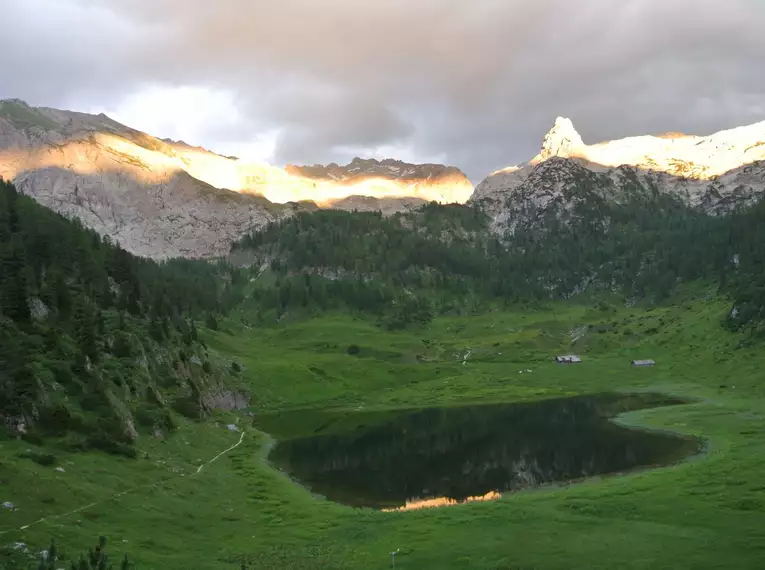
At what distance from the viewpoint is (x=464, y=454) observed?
102 metres

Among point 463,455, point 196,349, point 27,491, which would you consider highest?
point 196,349

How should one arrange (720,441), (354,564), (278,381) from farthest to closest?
(278,381) < (720,441) < (354,564)

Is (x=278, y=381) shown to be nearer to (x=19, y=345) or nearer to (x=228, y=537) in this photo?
(x=19, y=345)

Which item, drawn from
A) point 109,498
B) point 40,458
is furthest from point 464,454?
point 40,458

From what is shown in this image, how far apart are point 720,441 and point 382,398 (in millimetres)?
101437

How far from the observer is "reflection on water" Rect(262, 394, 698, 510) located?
80.6 meters

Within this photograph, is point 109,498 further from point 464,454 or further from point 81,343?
point 464,454

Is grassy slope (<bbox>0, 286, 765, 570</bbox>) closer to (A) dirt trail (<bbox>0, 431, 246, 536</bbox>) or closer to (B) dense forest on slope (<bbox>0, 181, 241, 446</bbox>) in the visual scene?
A: (A) dirt trail (<bbox>0, 431, 246, 536</bbox>)

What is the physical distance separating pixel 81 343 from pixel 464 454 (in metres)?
62.8

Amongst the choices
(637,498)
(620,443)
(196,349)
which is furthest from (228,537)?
(196,349)

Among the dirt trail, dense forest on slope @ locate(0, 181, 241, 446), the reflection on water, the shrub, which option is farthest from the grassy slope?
the reflection on water

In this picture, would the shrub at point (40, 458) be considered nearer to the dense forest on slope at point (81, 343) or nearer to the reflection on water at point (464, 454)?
the dense forest on slope at point (81, 343)

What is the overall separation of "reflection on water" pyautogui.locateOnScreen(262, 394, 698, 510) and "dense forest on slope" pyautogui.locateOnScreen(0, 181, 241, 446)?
84.9 ft

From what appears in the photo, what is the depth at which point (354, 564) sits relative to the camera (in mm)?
50094
